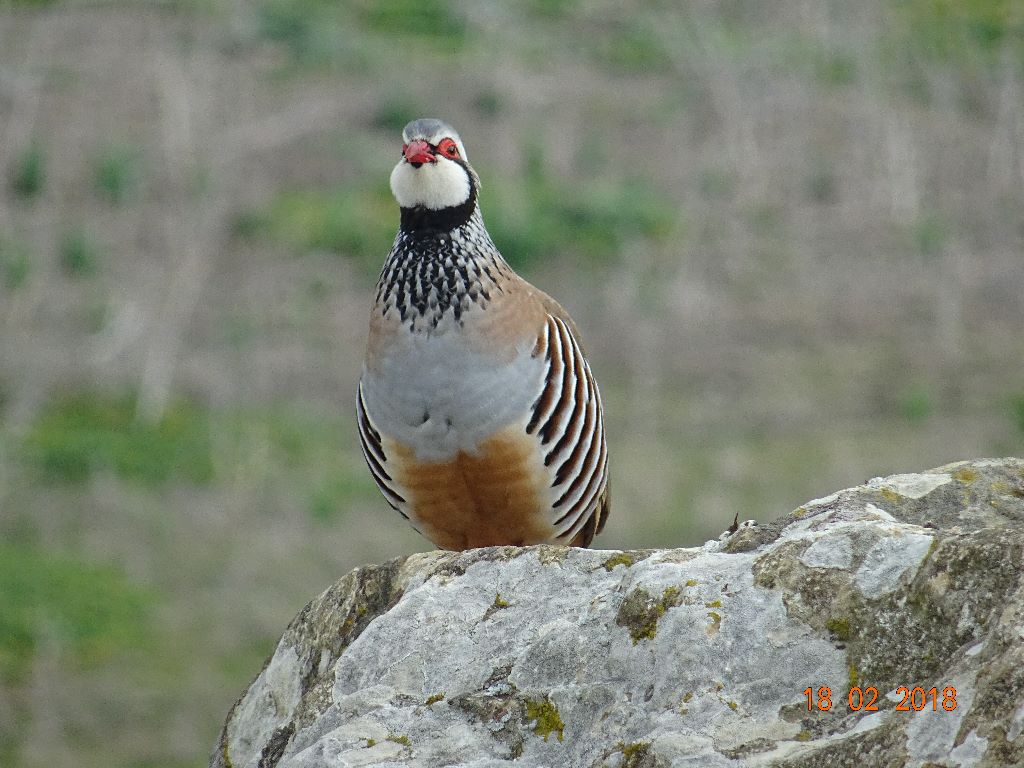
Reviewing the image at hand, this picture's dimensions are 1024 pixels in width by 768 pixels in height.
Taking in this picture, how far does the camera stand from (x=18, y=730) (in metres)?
8.30

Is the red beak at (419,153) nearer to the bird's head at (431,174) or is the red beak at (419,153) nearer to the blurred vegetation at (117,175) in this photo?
the bird's head at (431,174)

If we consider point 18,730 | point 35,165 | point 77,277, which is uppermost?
point 35,165

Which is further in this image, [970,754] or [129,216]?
[129,216]

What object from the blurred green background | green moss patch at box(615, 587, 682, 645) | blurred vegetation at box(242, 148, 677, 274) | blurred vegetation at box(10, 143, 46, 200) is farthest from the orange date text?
blurred vegetation at box(10, 143, 46, 200)

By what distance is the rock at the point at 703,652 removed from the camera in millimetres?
2467

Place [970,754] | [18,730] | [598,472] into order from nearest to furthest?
[970,754], [598,472], [18,730]

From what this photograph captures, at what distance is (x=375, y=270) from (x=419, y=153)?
992 cm

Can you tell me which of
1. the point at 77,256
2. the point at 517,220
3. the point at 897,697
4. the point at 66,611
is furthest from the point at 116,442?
the point at 897,697

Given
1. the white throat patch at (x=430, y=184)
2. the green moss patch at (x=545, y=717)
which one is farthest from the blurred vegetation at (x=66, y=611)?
the green moss patch at (x=545, y=717)

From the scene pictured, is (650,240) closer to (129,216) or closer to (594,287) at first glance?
(594,287)

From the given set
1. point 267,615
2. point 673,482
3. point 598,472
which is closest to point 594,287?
point 673,482

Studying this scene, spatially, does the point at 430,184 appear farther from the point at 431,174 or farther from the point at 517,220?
the point at 517,220

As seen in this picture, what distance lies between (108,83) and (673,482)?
865 cm

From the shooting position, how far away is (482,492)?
460 centimetres
